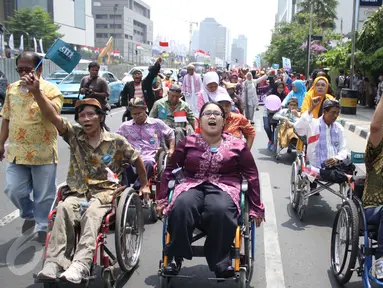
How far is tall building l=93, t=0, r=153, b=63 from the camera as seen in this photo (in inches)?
4001

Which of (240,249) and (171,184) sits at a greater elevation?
(171,184)

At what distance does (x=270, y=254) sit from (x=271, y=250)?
0.36 feet

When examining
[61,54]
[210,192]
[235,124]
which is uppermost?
[61,54]

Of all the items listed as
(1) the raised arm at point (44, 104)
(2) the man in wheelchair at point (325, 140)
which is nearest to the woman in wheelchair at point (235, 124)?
(2) the man in wheelchair at point (325, 140)

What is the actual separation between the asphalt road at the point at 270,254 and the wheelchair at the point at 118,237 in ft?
0.59

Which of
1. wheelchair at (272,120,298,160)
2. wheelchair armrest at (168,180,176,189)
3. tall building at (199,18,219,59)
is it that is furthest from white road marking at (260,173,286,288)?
tall building at (199,18,219,59)

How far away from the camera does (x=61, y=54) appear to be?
4.67 metres

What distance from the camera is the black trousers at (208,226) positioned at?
3410 millimetres

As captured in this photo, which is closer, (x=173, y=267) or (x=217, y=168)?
(x=173, y=267)

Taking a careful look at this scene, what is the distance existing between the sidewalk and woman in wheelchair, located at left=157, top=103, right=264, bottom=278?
8608mm

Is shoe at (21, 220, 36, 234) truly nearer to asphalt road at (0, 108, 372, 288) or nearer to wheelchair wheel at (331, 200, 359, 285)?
asphalt road at (0, 108, 372, 288)

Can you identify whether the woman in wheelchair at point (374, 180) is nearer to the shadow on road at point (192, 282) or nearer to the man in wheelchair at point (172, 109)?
the shadow on road at point (192, 282)

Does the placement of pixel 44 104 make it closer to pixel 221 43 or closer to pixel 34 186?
pixel 34 186

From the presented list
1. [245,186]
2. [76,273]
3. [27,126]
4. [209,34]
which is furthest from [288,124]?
[209,34]
